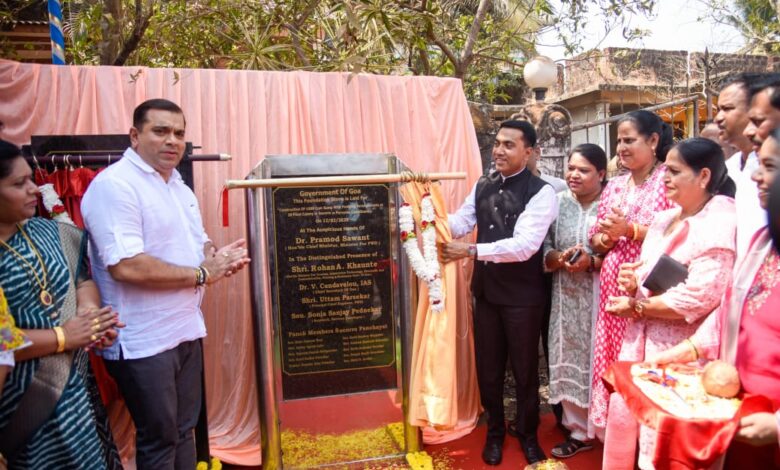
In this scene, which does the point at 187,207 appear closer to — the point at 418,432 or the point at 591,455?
the point at 418,432

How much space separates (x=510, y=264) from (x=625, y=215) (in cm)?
69

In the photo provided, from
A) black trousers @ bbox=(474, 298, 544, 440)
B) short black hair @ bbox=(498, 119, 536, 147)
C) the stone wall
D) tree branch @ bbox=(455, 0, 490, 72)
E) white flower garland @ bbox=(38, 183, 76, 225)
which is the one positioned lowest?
black trousers @ bbox=(474, 298, 544, 440)

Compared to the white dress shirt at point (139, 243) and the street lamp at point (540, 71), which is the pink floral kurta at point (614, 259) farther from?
the street lamp at point (540, 71)

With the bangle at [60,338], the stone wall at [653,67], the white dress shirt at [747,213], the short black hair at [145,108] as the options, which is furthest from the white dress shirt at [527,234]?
the stone wall at [653,67]

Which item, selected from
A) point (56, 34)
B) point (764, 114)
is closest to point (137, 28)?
point (56, 34)

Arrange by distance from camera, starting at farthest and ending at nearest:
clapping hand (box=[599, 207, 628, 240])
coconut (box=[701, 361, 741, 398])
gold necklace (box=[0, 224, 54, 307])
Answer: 1. clapping hand (box=[599, 207, 628, 240])
2. gold necklace (box=[0, 224, 54, 307])
3. coconut (box=[701, 361, 741, 398])

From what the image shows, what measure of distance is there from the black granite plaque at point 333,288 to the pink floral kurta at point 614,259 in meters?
1.16

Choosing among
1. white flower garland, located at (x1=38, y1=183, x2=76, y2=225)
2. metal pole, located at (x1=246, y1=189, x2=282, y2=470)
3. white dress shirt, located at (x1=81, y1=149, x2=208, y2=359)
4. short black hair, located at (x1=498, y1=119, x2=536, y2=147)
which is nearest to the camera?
white dress shirt, located at (x1=81, y1=149, x2=208, y2=359)

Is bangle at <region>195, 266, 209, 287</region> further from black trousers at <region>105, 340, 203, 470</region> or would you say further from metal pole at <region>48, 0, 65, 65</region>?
→ metal pole at <region>48, 0, 65, 65</region>

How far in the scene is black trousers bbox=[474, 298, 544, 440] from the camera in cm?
327

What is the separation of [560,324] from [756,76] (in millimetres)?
1677

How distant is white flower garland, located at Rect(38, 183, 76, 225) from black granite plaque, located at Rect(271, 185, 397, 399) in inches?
40.0

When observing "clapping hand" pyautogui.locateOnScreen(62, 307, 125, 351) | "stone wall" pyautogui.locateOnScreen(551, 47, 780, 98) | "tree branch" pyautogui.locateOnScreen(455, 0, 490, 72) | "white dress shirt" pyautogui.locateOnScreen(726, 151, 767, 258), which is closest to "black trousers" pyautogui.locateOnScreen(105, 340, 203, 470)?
"clapping hand" pyautogui.locateOnScreen(62, 307, 125, 351)

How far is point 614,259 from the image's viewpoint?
297cm
